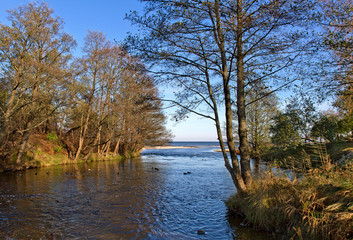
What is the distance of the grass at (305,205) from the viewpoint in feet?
14.4

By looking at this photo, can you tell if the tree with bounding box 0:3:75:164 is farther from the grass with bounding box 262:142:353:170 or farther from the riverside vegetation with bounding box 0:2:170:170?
the grass with bounding box 262:142:353:170

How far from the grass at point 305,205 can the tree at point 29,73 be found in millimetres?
14892

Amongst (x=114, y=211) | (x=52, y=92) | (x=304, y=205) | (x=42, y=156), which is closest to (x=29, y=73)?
(x=52, y=92)

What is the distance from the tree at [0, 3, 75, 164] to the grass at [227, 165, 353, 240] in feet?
48.9

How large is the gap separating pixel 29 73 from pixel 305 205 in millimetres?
17501

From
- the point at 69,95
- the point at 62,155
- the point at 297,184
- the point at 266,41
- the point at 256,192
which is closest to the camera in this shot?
the point at 297,184

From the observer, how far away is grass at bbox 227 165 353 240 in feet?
14.4

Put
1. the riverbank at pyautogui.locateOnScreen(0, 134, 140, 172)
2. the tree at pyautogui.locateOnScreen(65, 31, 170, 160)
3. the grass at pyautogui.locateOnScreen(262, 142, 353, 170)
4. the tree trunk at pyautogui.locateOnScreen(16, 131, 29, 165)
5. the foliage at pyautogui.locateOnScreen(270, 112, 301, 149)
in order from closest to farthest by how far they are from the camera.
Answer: the grass at pyautogui.locateOnScreen(262, 142, 353, 170) → the foliage at pyautogui.locateOnScreen(270, 112, 301, 149) → the riverbank at pyautogui.locateOnScreen(0, 134, 140, 172) → the tree trunk at pyautogui.locateOnScreen(16, 131, 29, 165) → the tree at pyautogui.locateOnScreen(65, 31, 170, 160)

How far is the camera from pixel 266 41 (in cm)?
708

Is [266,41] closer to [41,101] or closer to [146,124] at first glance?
[41,101]

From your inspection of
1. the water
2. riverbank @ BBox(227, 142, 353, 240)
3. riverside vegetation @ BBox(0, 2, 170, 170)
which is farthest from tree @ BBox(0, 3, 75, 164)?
riverbank @ BBox(227, 142, 353, 240)

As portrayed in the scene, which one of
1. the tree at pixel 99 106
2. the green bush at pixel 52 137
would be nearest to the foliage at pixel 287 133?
the tree at pixel 99 106

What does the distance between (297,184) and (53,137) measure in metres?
25.1

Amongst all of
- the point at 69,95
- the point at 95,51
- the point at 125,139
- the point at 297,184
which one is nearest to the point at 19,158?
the point at 69,95
